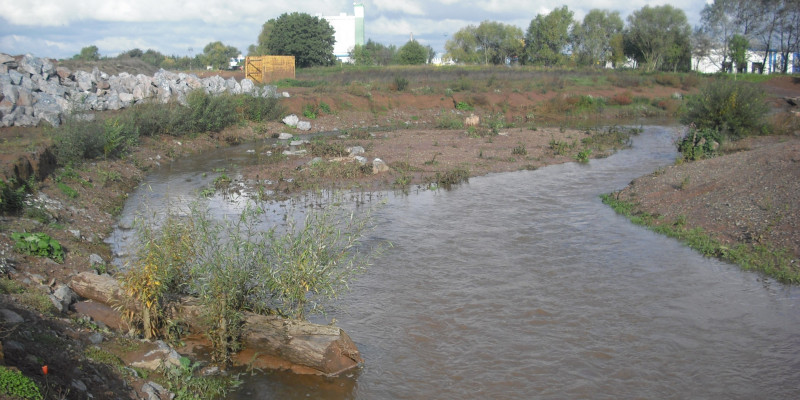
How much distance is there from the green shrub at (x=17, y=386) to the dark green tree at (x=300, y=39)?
58997 mm

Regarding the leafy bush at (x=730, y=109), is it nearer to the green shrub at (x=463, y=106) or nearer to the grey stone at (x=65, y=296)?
the green shrub at (x=463, y=106)

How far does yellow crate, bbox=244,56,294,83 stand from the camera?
4003cm

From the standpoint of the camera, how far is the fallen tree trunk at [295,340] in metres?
6.20


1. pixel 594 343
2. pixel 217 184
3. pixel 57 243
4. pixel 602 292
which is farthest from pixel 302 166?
pixel 594 343

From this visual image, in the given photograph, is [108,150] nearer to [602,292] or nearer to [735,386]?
[602,292]

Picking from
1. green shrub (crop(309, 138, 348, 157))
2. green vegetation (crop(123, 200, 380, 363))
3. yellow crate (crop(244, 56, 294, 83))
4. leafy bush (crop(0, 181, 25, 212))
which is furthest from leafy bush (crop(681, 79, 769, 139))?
yellow crate (crop(244, 56, 294, 83))

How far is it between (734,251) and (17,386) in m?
10.3

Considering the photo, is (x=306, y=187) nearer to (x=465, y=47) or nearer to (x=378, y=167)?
(x=378, y=167)

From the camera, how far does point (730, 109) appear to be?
786 inches

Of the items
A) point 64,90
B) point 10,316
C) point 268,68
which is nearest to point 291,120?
point 64,90

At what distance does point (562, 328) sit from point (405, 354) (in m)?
2.20

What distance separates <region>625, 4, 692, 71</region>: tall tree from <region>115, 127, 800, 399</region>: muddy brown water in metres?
58.0

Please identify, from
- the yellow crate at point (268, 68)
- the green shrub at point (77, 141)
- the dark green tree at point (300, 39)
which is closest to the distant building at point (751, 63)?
the dark green tree at point (300, 39)

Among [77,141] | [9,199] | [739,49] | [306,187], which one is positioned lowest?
[306,187]
